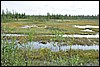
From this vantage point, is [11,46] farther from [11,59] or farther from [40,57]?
[40,57]

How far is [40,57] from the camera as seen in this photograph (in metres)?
17.6

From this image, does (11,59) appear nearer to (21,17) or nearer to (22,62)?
(22,62)

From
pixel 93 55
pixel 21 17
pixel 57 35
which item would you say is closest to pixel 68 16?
pixel 21 17

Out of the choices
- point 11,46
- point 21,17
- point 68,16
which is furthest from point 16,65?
point 68,16

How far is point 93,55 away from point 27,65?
12.2 metres

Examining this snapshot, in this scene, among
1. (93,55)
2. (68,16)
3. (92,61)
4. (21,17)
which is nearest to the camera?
(92,61)

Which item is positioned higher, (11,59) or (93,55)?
(11,59)

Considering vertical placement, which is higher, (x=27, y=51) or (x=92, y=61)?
(x=27, y=51)

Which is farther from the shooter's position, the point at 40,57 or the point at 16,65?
the point at 40,57

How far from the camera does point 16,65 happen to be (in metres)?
7.00

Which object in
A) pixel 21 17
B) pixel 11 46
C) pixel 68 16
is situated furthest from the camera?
pixel 68 16

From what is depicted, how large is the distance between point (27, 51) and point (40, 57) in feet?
29.4

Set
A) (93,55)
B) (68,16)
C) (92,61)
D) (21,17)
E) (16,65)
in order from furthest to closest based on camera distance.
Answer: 1. (68,16)
2. (21,17)
3. (93,55)
4. (92,61)
5. (16,65)

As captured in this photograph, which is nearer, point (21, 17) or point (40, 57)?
point (40, 57)
